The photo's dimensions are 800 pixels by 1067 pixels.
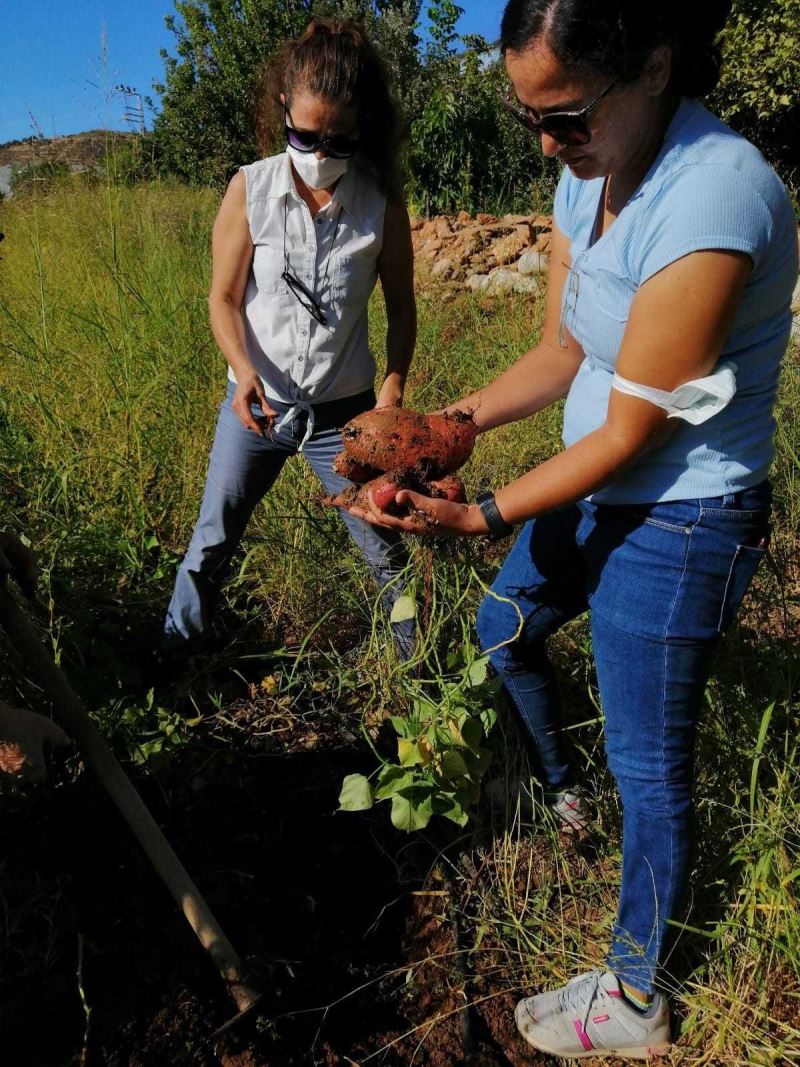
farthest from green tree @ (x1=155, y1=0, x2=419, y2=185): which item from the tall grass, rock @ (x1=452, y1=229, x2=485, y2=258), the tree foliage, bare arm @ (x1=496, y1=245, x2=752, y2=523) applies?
bare arm @ (x1=496, y1=245, x2=752, y2=523)

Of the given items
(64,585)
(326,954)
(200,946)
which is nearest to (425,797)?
(326,954)

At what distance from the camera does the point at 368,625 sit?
2.47 meters

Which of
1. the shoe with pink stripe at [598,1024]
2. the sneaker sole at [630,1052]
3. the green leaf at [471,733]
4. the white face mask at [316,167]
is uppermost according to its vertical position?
the white face mask at [316,167]

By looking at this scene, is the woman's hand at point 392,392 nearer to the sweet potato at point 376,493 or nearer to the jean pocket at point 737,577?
the sweet potato at point 376,493

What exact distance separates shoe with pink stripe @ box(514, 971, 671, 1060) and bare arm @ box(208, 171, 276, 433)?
1.50m

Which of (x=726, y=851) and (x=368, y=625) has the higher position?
(x=368, y=625)

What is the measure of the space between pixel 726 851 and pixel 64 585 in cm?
200

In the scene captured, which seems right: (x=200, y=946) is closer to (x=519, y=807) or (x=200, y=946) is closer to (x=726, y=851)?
(x=519, y=807)

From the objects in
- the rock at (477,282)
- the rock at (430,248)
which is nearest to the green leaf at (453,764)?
the rock at (477,282)

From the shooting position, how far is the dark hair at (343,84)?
1.87 m

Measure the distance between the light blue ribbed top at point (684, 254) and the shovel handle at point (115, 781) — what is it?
965 mm

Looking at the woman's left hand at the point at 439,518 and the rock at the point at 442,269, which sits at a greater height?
the rock at the point at 442,269

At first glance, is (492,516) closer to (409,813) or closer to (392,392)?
(409,813)

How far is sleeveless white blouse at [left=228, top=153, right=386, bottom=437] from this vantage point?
2.00 metres
